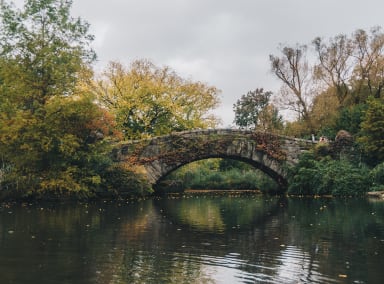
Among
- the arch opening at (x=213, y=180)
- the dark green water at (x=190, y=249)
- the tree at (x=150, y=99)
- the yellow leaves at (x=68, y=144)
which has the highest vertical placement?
the tree at (x=150, y=99)

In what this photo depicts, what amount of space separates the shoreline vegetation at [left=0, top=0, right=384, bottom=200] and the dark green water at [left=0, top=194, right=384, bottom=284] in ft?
23.7

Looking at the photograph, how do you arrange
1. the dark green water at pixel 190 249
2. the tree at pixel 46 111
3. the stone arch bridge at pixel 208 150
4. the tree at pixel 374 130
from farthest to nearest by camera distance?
1. the stone arch bridge at pixel 208 150
2. the tree at pixel 374 130
3. the tree at pixel 46 111
4. the dark green water at pixel 190 249

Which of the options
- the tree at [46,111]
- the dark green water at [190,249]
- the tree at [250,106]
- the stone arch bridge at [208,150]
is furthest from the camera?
the tree at [250,106]

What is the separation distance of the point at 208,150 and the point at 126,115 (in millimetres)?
9097

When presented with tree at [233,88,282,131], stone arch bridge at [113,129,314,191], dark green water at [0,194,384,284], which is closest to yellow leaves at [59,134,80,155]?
stone arch bridge at [113,129,314,191]

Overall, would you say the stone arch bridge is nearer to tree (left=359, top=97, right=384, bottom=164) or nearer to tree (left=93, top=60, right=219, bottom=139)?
tree (left=359, top=97, right=384, bottom=164)

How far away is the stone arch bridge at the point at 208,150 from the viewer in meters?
27.2

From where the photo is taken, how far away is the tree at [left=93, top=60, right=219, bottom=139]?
3559 cm

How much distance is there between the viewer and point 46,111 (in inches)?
896

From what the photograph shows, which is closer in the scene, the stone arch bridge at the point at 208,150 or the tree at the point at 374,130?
the tree at the point at 374,130

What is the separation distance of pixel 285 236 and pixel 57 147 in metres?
13.7

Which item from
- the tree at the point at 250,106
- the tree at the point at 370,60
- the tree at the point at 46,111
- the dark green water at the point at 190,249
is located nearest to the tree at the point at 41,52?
the tree at the point at 46,111

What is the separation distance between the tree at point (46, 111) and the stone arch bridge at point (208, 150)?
→ 2.86m

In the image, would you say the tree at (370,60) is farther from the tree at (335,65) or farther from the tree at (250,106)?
the tree at (250,106)
